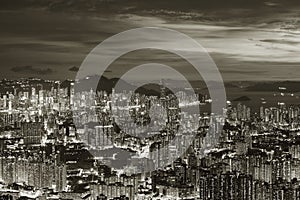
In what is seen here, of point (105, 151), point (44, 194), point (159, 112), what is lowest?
point (44, 194)

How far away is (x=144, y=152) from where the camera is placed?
5.06 m

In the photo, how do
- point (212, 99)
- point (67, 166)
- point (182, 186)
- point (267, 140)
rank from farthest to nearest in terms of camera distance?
point (267, 140) → point (67, 166) → point (182, 186) → point (212, 99)

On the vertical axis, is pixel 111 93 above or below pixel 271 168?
above

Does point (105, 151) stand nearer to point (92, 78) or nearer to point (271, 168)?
point (92, 78)

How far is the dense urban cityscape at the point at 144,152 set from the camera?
4781 mm

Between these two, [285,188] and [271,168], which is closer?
[285,188]

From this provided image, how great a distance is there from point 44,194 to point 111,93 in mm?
975

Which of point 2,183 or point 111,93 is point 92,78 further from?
point 2,183

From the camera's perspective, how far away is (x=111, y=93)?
5.18m

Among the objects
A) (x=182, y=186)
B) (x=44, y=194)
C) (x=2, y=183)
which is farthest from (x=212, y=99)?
(x=2, y=183)

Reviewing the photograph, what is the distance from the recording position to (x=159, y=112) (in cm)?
531

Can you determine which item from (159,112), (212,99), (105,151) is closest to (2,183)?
(105,151)

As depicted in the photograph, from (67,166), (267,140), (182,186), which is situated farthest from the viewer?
(267,140)

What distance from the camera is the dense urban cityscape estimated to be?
15.7ft
